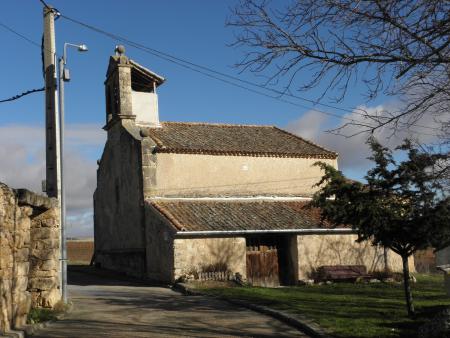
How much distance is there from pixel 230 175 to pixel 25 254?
633 inches

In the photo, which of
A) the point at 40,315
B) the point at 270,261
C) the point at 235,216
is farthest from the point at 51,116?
the point at 270,261

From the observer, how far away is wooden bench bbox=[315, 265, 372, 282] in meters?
23.0

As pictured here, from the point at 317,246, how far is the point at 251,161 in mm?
5170

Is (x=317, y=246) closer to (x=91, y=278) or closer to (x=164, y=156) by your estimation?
(x=164, y=156)

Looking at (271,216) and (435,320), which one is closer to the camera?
(435,320)

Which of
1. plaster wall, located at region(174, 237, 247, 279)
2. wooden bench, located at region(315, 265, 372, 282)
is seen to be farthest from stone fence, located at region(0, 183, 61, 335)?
wooden bench, located at region(315, 265, 372, 282)

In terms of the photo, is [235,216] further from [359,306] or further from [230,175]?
[359,306]

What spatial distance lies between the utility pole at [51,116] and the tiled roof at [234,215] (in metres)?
7.97

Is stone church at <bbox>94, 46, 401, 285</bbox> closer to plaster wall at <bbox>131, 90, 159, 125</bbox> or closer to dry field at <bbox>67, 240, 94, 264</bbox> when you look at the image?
plaster wall at <bbox>131, 90, 159, 125</bbox>

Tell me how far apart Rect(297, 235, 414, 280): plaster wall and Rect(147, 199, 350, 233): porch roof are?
671mm

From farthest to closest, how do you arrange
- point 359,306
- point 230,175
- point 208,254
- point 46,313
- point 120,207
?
point 120,207 < point 230,175 < point 208,254 < point 359,306 < point 46,313

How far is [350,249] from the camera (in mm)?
24266

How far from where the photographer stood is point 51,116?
1378 centimetres

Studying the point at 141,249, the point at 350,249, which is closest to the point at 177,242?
the point at 141,249
